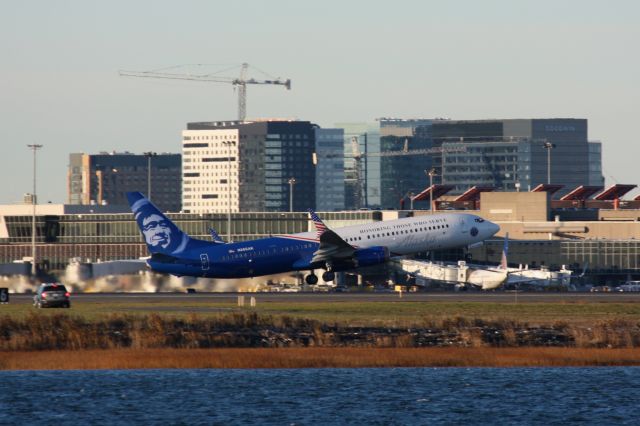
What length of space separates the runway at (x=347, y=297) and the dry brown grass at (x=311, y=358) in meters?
37.3

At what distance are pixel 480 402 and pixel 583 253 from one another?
13428 centimetres

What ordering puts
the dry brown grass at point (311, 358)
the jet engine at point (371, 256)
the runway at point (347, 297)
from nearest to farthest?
the dry brown grass at point (311, 358) → the runway at point (347, 297) → the jet engine at point (371, 256)

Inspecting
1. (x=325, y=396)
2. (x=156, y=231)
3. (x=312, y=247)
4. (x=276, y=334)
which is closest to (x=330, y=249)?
(x=312, y=247)

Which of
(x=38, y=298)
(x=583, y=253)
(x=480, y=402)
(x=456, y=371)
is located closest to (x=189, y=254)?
(x=38, y=298)

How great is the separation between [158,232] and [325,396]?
Result: 2476 inches

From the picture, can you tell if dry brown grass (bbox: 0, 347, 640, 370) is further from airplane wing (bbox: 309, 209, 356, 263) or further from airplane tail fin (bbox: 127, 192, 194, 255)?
airplane wing (bbox: 309, 209, 356, 263)

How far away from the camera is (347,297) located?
424 ft

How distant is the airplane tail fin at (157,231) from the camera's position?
424ft

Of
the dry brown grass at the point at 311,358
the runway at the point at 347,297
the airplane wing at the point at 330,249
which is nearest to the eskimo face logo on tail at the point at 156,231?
the runway at the point at 347,297

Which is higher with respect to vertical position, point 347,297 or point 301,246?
point 301,246

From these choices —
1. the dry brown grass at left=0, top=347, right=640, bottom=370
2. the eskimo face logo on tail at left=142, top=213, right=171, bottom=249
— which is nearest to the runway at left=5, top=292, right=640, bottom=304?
the eskimo face logo on tail at left=142, top=213, right=171, bottom=249

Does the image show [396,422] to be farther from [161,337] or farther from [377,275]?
[377,275]

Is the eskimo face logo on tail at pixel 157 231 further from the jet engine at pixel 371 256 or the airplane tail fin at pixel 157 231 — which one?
the jet engine at pixel 371 256

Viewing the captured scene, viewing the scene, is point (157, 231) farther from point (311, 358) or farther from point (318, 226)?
point (311, 358)
